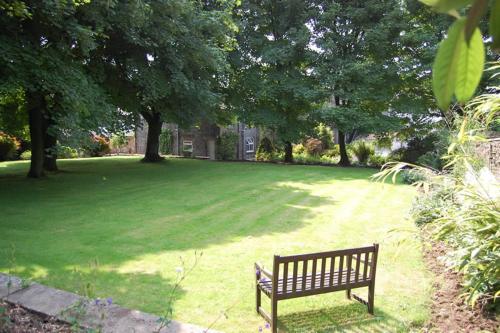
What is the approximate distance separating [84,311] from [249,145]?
22679mm

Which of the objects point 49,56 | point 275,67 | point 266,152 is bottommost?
point 266,152

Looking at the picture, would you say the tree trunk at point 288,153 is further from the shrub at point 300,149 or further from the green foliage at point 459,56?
the green foliage at point 459,56

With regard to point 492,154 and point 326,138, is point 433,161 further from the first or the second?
point 326,138

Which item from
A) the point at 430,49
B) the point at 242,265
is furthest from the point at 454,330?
the point at 430,49

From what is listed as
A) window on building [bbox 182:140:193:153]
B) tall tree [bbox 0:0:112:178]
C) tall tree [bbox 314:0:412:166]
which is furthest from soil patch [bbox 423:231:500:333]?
window on building [bbox 182:140:193:153]

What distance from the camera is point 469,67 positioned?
472mm

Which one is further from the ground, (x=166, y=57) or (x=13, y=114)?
(x=166, y=57)

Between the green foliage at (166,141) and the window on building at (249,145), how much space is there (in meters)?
5.01

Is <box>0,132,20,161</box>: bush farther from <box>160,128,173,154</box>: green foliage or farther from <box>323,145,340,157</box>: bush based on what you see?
<box>323,145,340,157</box>: bush

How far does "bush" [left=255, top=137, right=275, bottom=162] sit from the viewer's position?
2123 cm

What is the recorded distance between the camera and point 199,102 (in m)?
13.2

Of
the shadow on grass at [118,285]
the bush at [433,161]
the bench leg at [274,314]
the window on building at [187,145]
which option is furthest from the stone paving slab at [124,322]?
the window on building at [187,145]

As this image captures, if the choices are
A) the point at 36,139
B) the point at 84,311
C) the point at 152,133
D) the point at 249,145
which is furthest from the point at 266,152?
the point at 84,311

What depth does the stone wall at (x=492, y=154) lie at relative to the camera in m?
6.32
